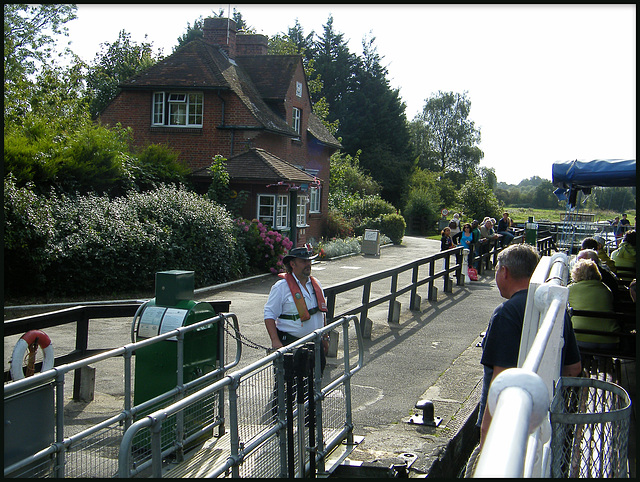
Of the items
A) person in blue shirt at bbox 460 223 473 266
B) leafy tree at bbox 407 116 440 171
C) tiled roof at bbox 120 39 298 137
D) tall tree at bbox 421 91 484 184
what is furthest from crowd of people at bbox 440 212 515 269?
tall tree at bbox 421 91 484 184

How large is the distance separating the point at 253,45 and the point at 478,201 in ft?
74.3

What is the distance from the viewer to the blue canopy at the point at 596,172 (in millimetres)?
9633

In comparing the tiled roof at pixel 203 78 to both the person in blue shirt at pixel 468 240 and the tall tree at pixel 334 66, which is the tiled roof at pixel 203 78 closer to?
the person in blue shirt at pixel 468 240

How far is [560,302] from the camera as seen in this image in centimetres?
276

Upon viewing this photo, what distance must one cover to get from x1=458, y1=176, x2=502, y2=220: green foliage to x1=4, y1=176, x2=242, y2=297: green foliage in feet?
110

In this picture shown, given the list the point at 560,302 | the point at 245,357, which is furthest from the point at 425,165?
the point at 560,302

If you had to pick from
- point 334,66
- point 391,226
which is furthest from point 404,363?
point 334,66

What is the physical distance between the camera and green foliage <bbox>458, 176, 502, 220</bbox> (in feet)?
154

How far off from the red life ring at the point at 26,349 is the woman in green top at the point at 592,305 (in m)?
5.18

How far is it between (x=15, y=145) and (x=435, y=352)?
1082 centimetres

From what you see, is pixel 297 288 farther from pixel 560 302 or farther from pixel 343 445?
pixel 560 302

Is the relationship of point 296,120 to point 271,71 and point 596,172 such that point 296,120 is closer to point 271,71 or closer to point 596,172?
point 271,71

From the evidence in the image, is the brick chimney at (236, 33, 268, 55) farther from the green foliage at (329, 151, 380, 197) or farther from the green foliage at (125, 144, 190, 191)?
the green foliage at (125, 144, 190, 191)

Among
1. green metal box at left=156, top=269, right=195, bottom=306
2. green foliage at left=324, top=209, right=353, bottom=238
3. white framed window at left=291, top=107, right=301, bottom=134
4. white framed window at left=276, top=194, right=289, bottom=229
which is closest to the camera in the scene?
green metal box at left=156, top=269, right=195, bottom=306
